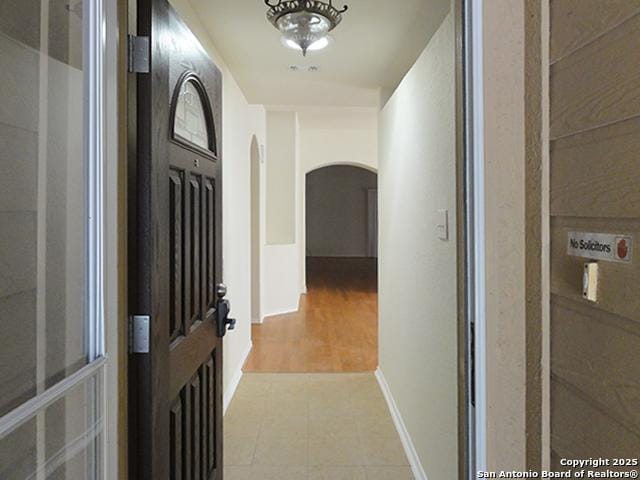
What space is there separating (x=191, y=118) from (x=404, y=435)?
2.06 m

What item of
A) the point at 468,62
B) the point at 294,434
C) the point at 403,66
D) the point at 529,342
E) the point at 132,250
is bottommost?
the point at 294,434

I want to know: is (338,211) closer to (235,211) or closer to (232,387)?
(235,211)

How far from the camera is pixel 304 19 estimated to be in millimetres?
2098

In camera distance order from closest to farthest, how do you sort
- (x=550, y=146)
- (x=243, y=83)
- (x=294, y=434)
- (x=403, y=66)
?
(x=550, y=146)
(x=294, y=434)
(x=403, y=66)
(x=243, y=83)

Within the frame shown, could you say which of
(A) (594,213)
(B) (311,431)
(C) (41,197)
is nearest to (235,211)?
(B) (311,431)

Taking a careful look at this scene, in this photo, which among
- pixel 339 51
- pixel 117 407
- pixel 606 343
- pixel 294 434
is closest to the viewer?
pixel 606 343

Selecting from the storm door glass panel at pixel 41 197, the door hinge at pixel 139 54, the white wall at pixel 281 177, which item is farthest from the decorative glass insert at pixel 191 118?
the white wall at pixel 281 177

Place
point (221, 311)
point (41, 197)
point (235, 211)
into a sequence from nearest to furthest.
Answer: point (41, 197) → point (221, 311) → point (235, 211)

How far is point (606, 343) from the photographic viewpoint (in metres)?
0.77

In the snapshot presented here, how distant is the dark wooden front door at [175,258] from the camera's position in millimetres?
1304

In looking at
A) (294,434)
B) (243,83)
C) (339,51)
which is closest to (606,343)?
(294,434)

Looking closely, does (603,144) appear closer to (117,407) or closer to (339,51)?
(117,407)

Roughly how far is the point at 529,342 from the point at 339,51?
2537 mm

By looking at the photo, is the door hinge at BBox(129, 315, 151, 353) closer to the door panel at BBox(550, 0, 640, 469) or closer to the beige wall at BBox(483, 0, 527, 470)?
the beige wall at BBox(483, 0, 527, 470)
